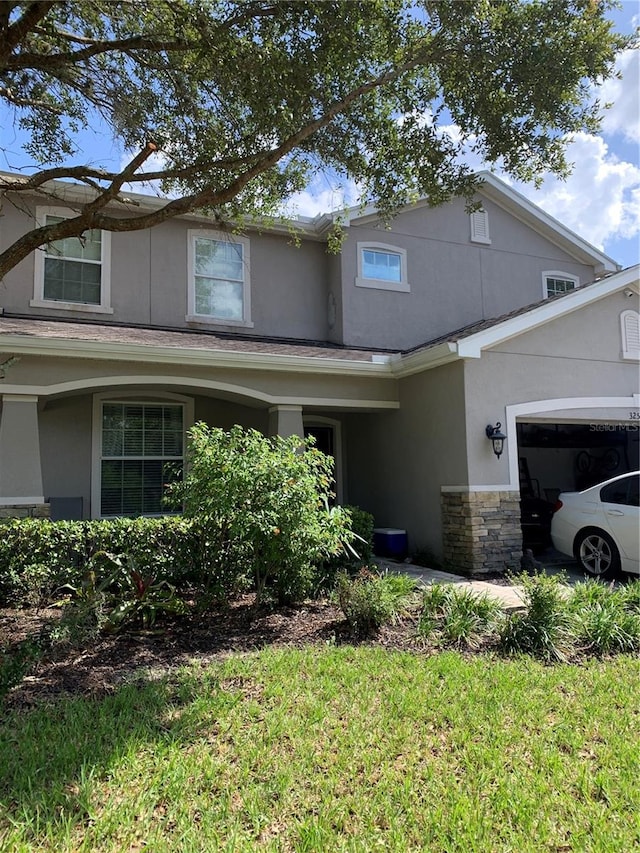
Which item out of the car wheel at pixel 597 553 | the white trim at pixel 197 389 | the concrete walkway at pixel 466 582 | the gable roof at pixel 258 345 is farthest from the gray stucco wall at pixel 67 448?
the car wheel at pixel 597 553

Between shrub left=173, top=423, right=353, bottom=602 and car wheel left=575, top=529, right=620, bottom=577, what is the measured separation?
171 inches

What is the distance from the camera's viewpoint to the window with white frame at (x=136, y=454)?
35.3 ft

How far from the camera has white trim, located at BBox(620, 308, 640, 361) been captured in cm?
1057

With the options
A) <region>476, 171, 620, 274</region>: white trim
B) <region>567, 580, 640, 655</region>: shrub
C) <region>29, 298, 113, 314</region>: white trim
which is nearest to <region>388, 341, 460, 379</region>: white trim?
<region>567, 580, 640, 655</region>: shrub

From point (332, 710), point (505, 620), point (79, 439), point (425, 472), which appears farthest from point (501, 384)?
point (79, 439)

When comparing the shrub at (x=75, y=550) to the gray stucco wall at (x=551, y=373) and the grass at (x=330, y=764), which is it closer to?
the grass at (x=330, y=764)

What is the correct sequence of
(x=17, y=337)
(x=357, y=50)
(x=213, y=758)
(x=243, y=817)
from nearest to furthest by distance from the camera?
(x=243, y=817)
(x=213, y=758)
(x=357, y=50)
(x=17, y=337)

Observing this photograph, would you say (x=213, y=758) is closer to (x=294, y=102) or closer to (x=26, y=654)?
(x=26, y=654)

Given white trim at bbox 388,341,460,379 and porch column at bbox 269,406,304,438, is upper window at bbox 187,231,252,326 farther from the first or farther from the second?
white trim at bbox 388,341,460,379

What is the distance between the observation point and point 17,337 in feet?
26.6

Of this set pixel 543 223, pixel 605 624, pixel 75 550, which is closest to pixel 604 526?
pixel 605 624

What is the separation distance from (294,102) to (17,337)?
4764 mm

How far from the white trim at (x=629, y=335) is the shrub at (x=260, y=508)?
679 centimetres

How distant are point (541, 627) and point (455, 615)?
850 millimetres
